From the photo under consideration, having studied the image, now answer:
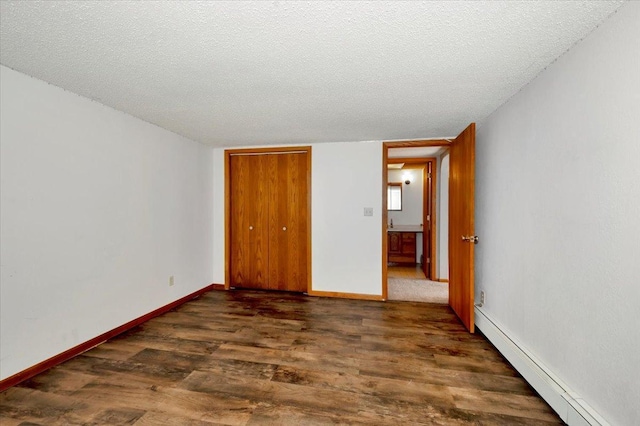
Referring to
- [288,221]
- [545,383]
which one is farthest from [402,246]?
[545,383]

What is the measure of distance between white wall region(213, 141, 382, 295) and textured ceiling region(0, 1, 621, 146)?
1202mm

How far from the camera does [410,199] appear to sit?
6949 millimetres

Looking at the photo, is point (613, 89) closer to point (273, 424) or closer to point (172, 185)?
point (273, 424)

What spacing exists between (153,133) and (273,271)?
236 cm

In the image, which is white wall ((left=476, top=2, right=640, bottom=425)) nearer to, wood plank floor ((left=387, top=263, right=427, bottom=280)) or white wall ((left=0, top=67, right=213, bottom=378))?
wood plank floor ((left=387, top=263, right=427, bottom=280))

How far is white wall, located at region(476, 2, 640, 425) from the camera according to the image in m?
1.26

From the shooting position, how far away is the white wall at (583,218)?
1.26m

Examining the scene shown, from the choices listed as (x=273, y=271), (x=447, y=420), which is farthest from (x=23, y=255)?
(x=447, y=420)

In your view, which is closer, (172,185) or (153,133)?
(153,133)

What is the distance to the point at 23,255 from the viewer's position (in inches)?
77.9

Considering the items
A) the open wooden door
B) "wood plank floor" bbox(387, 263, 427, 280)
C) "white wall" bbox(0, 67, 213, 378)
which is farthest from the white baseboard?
"white wall" bbox(0, 67, 213, 378)

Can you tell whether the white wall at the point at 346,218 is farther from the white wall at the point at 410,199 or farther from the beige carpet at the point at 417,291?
the white wall at the point at 410,199

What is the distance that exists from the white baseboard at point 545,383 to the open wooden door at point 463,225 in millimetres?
365

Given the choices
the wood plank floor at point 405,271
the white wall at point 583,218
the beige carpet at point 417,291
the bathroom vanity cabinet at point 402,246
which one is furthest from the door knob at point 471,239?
the bathroom vanity cabinet at point 402,246
